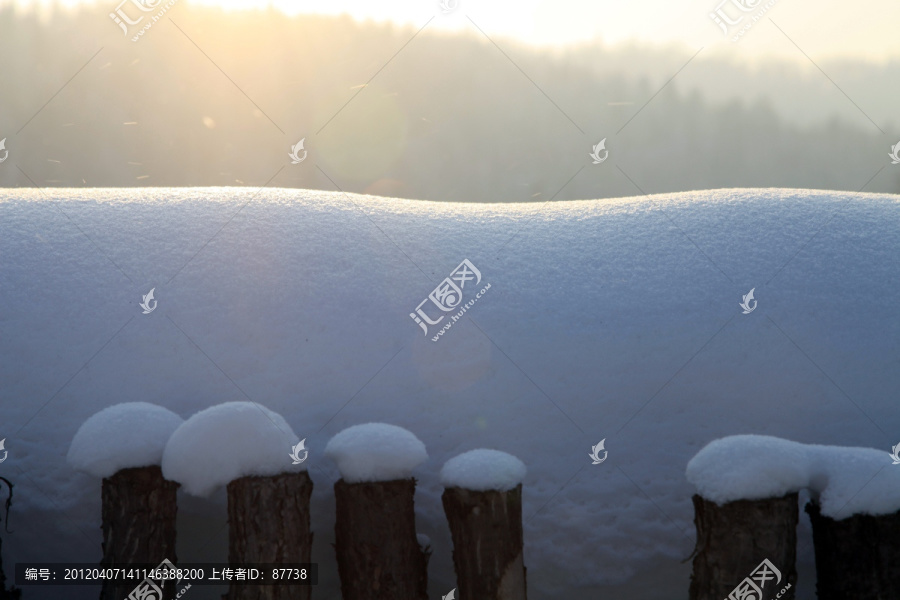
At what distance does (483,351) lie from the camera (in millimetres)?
4266

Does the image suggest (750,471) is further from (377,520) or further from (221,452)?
(221,452)


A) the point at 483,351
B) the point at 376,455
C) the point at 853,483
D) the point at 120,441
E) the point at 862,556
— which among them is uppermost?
the point at 483,351

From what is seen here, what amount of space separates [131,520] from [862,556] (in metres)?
3.28

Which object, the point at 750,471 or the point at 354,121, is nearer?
the point at 750,471

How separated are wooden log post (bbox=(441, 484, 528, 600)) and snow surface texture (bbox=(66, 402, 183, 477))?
1.43 meters

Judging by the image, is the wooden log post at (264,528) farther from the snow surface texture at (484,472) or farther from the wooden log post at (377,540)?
the snow surface texture at (484,472)

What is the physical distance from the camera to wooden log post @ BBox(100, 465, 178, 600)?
123 inches

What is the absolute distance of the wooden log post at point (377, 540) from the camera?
310 cm

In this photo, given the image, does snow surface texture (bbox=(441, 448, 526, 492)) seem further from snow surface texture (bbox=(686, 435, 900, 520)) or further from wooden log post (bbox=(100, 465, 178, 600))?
wooden log post (bbox=(100, 465, 178, 600))

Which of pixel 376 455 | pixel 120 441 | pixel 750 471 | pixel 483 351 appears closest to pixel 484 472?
pixel 376 455

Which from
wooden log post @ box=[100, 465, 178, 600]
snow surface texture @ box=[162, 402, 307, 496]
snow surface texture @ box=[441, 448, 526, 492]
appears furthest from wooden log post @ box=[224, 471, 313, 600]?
snow surface texture @ box=[441, 448, 526, 492]

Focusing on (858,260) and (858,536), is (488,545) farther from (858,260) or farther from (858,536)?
(858,260)

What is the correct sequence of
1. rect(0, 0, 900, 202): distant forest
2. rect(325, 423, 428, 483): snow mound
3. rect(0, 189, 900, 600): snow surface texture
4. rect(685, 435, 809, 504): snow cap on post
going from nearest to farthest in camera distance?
rect(685, 435, 809, 504): snow cap on post → rect(325, 423, 428, 483): snow mound → rect(0, 189, 900, 600): snow surface texture → rect(0, 0, 900, 202): distant forest

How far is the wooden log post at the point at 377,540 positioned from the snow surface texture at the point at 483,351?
0.44 metres
